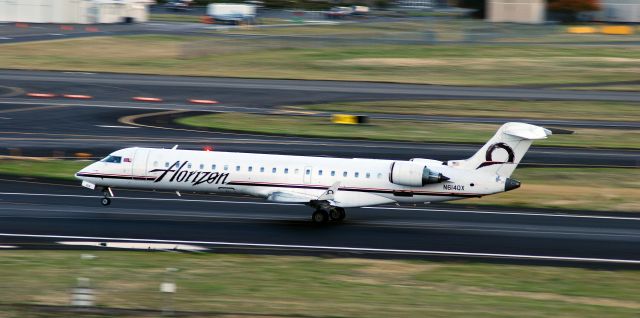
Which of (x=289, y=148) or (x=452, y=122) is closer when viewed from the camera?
(x=289, y=148)

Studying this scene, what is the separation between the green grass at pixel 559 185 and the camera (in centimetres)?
4266

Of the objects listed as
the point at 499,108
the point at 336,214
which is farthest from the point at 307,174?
the point at 499,108

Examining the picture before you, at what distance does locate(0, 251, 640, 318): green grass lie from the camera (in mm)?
23984

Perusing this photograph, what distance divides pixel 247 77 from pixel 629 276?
58.9 metres

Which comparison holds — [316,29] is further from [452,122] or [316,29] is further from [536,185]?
[536,185]

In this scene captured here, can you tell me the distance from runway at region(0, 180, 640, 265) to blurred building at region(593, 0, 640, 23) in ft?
405

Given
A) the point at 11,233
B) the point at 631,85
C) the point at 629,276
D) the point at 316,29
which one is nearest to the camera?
the point at 629,276

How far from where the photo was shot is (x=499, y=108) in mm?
71688

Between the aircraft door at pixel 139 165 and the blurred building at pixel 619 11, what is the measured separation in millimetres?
131235

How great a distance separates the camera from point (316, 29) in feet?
444

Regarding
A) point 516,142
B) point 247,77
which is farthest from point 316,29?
point 516,142

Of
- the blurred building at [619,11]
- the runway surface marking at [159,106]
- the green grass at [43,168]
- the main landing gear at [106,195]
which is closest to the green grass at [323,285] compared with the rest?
the main landing gear at [106,195]

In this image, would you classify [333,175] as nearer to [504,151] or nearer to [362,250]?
[362,250]

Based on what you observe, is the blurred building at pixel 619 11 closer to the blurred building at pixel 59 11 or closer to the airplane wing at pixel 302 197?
the blurred building at pixel 59 11
